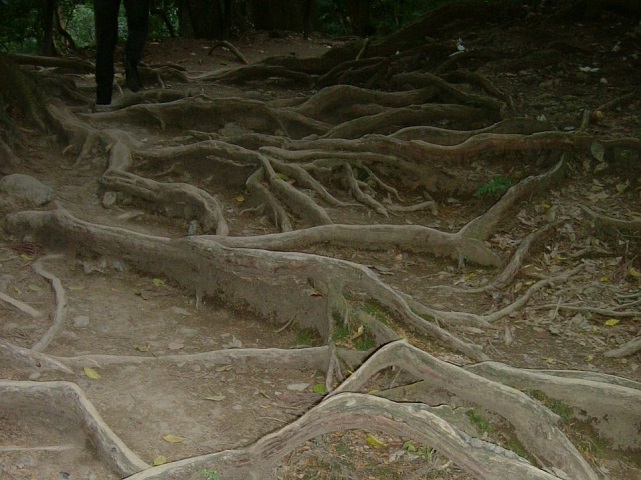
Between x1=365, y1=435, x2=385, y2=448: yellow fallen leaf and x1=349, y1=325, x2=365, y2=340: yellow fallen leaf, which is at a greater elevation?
x1=349, y1=325, x2=365, y2=340: yellow fallen leaf

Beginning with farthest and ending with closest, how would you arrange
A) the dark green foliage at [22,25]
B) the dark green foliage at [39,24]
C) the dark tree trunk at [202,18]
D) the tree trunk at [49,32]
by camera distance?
the dark tree trunk at [202,18], the dark green foliage at [39,24], the dark green foliage at [22,25], the tree trunk at [49,32]

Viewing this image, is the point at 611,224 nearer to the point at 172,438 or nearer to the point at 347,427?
the point at 347,427

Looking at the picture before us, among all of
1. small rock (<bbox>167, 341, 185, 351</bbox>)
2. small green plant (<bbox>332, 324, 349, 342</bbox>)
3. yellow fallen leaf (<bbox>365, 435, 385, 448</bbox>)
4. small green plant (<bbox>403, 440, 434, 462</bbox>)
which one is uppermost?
small green plant (<bbox>332, 324, 349, 342</bbox>)

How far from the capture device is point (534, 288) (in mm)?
5492

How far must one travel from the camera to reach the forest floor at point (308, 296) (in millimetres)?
3906

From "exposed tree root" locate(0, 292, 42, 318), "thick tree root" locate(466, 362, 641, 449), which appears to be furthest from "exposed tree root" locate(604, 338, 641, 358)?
"exposed tree root" locate(0, 292, 42, 318)

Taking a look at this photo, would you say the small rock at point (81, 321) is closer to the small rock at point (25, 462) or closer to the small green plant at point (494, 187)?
the small rock at point (25, 462)

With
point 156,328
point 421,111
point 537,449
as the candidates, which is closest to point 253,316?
point 156,328

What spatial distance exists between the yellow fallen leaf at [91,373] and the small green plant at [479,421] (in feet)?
6.72

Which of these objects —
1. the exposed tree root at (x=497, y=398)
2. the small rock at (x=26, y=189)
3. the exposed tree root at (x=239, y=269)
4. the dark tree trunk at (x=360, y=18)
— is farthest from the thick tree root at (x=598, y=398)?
the dark tree trunk at (x=360, y=18)

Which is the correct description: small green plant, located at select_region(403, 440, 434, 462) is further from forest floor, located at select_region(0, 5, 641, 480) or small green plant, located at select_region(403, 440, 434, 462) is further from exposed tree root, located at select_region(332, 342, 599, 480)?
exposed tree root, located at select_region(332, 342, 599, 480)

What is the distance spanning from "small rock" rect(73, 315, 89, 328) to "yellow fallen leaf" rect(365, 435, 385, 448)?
6.75 feet

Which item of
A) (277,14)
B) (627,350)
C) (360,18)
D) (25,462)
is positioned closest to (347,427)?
(25,462)

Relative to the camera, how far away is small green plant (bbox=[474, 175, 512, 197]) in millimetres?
6734
